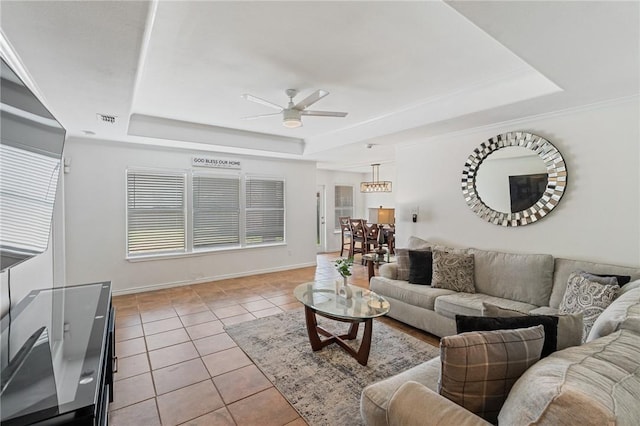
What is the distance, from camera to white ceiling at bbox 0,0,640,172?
1604 millimetres

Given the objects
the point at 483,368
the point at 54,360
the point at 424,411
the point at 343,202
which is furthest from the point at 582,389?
the point at 343,202

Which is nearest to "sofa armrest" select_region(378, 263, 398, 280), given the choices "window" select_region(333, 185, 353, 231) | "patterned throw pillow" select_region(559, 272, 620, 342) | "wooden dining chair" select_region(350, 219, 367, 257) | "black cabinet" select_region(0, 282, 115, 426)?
"patterned throw pillow" select_region(559, 272, 620, 342)

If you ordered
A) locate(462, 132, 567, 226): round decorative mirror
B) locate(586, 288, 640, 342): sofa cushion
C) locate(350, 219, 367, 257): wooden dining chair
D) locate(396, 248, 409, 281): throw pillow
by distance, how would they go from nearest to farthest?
locate(586, 288, 640, 342): sofa cushion < locate(462, 132, 567, 226): round decorative mirror < locate(396, 248, 409, 281): throw pillow < locate(350, 219, 367, 257): wooden dining chair

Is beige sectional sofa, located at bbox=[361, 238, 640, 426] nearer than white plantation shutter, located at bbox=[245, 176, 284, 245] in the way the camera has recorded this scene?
Yes

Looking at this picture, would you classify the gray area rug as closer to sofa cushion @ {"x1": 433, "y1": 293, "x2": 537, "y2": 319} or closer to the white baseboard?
sofa cushion @ {"x1": 433, "y1": 293, "x2": 537, "y2": 319}

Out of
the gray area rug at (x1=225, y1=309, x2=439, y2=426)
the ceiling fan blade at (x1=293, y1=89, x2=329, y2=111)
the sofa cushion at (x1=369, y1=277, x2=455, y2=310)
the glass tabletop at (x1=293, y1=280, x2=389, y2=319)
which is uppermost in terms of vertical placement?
the ceiling fan blade at (x1=293, y1=89, x2=329, y2=111)

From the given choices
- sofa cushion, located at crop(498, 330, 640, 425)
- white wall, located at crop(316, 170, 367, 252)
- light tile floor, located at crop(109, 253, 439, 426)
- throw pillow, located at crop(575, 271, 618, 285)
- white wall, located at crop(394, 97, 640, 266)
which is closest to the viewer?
sofa cushion, located at crop(498, 330, 640, 425)

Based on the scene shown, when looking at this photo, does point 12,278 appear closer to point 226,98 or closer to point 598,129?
point 226,98

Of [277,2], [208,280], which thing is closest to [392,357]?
[277,2]

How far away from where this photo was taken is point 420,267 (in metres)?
Answer: 3.67

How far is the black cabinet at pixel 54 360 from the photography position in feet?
3.39

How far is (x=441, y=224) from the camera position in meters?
4.35

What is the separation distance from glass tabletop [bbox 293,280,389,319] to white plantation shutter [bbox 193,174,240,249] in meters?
2.94

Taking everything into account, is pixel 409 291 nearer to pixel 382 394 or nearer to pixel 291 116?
pixel 382 394
